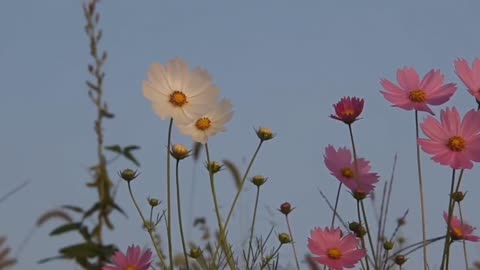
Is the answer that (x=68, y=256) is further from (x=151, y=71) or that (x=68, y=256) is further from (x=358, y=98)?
(x=358, y=98)

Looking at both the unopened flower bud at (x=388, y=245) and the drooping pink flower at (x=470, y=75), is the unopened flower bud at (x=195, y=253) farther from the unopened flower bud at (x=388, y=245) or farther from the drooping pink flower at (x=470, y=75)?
the drooping pink flower at (x=470, y=75)

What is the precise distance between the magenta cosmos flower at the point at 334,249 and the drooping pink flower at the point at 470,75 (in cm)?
32

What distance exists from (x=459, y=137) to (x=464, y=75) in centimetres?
10

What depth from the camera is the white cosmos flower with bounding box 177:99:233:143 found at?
1.65m

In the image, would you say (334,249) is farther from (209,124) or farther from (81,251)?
(81,251)

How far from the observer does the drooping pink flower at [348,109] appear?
60.6 inches

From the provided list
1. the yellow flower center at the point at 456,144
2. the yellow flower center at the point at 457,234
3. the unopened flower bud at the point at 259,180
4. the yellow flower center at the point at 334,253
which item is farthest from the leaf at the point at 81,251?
the yellow flower center at the point at 456,144

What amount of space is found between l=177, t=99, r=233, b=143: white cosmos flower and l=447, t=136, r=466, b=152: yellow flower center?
0.42m

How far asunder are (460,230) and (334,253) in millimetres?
223

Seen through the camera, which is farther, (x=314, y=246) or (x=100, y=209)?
(x=100, y=209)

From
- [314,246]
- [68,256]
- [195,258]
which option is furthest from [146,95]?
[68,256]

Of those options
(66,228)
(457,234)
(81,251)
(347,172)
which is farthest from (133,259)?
(66,228)

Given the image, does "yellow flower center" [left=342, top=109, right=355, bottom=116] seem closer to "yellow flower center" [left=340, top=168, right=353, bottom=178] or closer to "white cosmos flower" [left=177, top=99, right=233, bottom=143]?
"yellow flower center" [left=340, top=168, right=353, bottom=178]

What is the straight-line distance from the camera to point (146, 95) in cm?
171
